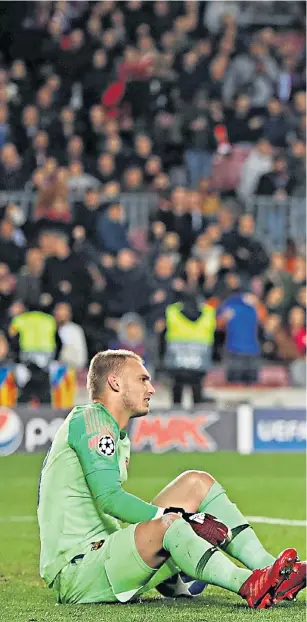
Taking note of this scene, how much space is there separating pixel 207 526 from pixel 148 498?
5.58 meters

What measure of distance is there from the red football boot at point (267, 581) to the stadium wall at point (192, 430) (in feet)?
33.3

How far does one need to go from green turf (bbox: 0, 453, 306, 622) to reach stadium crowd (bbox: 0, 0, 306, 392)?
2.70 meters

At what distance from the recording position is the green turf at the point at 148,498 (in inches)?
252

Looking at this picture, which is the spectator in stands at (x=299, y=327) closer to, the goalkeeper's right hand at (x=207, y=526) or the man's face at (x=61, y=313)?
the man's face at (x=61, y=313)

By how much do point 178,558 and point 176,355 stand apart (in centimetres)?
1151

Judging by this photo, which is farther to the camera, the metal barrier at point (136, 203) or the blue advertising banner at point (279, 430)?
the metal barrier at point (136, 203)

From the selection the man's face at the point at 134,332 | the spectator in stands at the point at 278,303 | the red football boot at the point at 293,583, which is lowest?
the red football boot at the point at 293,583

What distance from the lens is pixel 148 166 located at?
70.5ft

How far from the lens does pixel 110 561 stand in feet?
21.0

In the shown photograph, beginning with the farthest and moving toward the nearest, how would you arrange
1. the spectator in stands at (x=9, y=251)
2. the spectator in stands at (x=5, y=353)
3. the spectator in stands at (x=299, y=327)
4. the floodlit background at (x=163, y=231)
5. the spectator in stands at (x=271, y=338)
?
the spectator in stands at (x=271, y=338) < the spectator in stands at (x=299, y=327) < the spectator in stands at (x=9, y=251) < the spectator in stands at (x=5, y=353) < the floodlit background at (x=163, y=231)

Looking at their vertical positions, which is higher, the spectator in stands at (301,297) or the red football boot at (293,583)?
the spectator in stands at (301,297)

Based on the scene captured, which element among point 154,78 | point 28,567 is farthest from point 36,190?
point 28,567

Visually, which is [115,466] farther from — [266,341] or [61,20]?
[61,20]

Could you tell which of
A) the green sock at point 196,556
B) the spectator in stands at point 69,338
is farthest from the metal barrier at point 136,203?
the green sock at point 196,556
